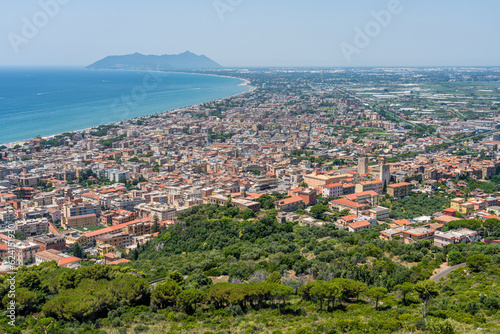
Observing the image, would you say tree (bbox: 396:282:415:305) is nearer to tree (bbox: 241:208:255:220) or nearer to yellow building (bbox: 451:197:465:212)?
tree (bbox: 241:208:255:220)

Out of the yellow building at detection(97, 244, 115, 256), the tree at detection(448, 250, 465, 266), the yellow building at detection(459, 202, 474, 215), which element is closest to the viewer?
the tree at detection(448, 250, 465, 266)

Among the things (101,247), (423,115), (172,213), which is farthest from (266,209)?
(423,115)

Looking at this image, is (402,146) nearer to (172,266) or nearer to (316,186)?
(316,186)

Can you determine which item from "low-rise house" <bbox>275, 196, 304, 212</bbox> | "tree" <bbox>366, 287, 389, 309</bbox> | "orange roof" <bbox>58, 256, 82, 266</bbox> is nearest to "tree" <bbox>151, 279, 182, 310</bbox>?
"tree" <bbox>366, 287, 389, 309</bbox>

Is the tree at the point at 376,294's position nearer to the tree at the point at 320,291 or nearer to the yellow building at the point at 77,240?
the tree at the point at 320,291

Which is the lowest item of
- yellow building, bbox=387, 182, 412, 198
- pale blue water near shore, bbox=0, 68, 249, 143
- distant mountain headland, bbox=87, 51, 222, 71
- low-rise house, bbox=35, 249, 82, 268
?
low-rise house, bbox=35, 249, 82, 268

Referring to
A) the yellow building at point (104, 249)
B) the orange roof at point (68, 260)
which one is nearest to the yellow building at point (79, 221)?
the yellow building at point (104, 249)

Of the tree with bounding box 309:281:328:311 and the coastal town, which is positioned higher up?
the tree with bounding box 309:281:328:311

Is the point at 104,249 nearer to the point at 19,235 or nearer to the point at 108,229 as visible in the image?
the point at 108,229

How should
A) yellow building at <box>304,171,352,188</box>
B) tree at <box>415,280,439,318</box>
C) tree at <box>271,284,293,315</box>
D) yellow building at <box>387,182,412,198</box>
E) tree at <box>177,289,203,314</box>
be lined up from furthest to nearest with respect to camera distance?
yellow building at <box>304,171,352,188</box> < yellow building at <box>387,182,412,198</box> < tree at <box>177,289,203,314</box> < tree at <box>271,284,293,315</box> < tree at <box>415,280,439,318</box>
